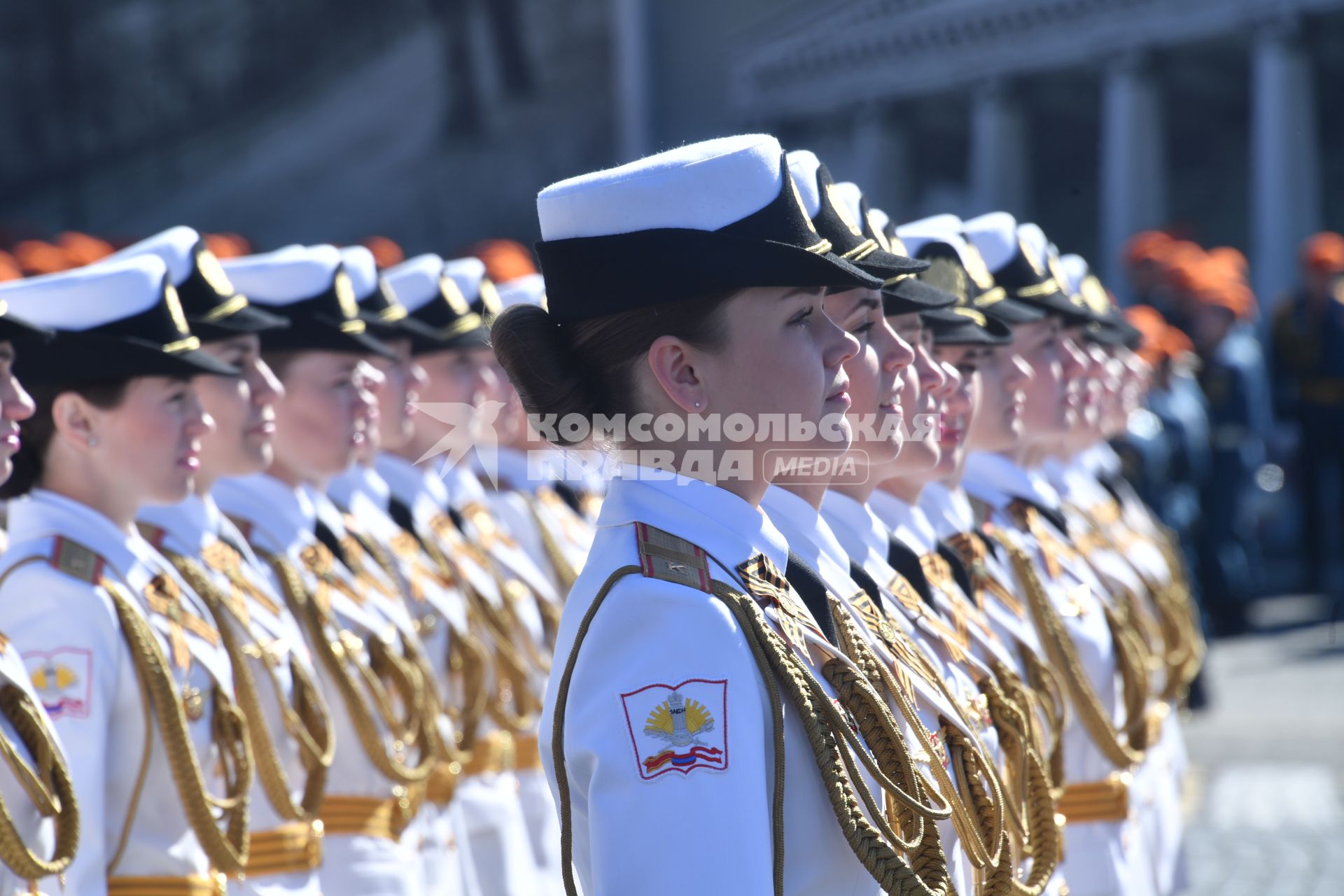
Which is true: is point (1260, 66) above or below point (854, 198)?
above

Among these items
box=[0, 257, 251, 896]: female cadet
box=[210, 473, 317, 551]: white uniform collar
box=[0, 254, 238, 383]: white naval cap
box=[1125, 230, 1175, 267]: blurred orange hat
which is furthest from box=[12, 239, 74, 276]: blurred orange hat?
box=[1125, 230, 1175, 267]: blurred orange hat

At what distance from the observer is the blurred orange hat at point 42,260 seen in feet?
23.0

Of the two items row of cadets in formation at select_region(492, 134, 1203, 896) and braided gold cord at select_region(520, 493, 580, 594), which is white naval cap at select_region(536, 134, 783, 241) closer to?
row of cadets in formation at select_region(492, 134, 1203, 896)

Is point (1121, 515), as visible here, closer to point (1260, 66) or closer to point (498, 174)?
point (1260, 66)

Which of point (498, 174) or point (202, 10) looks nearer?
point (498, 174)

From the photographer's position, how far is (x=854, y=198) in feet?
9.41

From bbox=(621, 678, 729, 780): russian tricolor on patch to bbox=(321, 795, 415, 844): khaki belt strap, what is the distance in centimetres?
237

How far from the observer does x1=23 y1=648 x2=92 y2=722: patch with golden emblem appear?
312 centimetres

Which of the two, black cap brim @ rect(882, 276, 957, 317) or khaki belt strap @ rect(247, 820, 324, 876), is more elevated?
black cap brim @ rect(882, 276, 957, 317)

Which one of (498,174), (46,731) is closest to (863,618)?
(46,731)

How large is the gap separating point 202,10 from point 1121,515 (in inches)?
895

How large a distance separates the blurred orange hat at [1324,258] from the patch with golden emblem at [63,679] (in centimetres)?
1091

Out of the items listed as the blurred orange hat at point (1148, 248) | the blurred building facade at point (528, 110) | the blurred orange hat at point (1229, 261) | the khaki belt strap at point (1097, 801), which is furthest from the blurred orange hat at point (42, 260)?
the blurred building facade at point (528, 110)

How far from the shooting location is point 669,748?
1.88 meters
